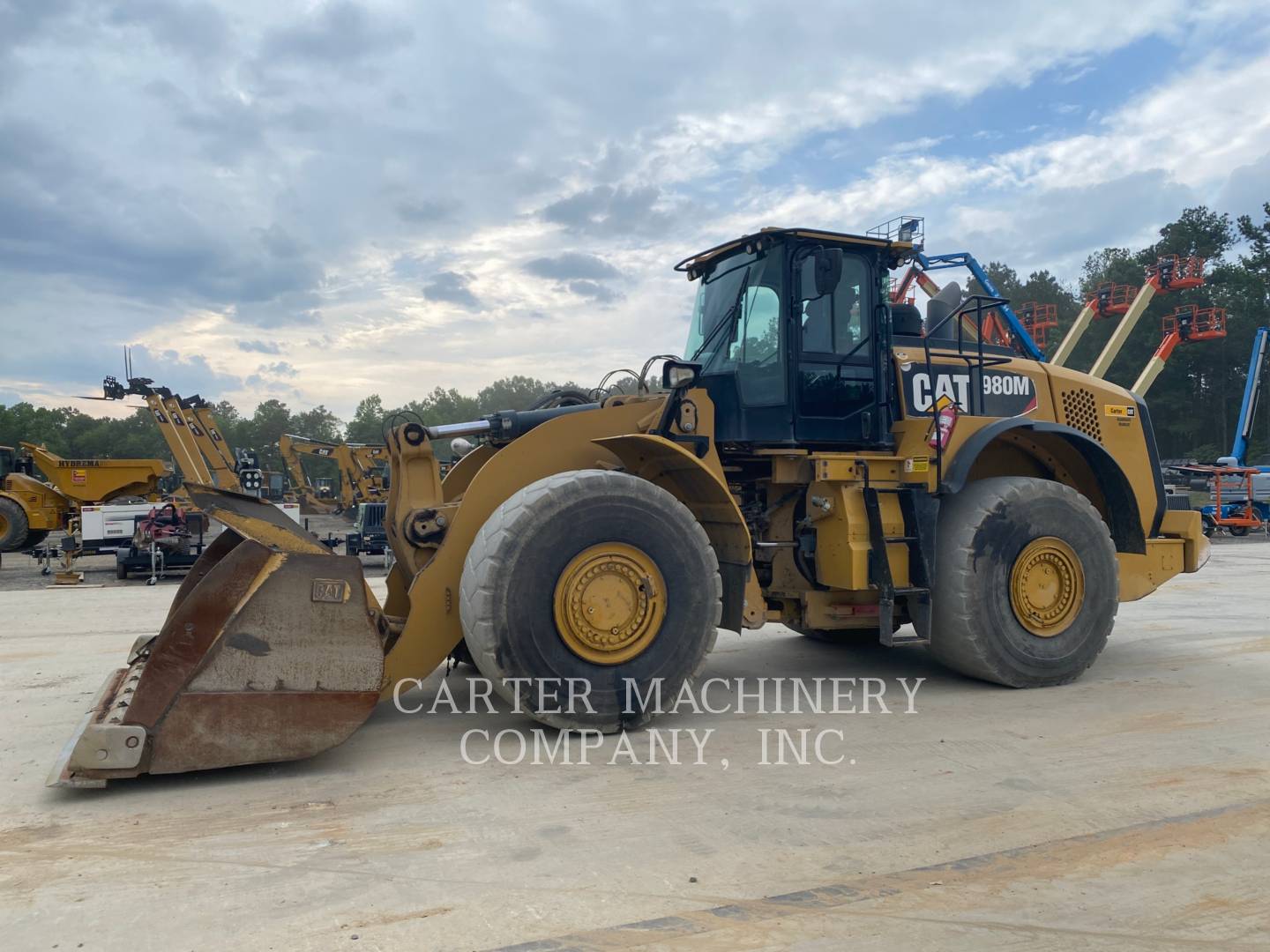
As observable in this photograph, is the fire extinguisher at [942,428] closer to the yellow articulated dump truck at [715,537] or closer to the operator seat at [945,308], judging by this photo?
the yellow articulated dump truck at [715,537]

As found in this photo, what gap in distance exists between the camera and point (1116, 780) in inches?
163

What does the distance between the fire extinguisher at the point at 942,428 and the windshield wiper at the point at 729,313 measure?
4.77 feet

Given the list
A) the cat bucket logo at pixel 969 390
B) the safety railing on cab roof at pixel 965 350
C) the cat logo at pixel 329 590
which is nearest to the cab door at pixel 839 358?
the cat bucket logo at pixel 969 390

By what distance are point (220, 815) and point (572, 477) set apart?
218cm

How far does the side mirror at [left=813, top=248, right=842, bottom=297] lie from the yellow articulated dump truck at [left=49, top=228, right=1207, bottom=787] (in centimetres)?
1

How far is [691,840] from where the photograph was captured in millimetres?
3473

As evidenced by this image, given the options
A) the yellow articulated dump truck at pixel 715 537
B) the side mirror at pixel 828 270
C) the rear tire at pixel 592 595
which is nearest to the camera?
the yellow articulated dump truck at pixel 715 537

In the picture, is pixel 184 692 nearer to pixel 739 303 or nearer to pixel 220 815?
pixel 220 815

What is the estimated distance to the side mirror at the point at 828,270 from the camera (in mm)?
5301

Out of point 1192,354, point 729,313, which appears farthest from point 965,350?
point 1192,354

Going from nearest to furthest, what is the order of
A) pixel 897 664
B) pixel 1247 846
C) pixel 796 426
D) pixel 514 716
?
pixel 1247 846 < pixel 514 716 < pixel 796 426 < pixel 897 664

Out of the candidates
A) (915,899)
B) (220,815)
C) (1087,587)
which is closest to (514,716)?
(220,815)

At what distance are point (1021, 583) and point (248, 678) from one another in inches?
181

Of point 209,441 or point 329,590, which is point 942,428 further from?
point 209,441
